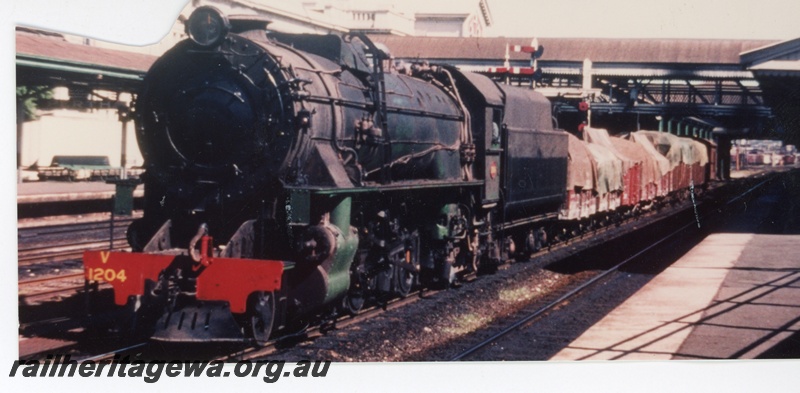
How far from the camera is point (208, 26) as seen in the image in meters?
7.67

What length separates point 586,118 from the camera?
19859mm

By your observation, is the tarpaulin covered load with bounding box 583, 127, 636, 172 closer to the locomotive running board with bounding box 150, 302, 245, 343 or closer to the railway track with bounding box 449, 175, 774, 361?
the railway track with bounding box 449, 175, 774, 361

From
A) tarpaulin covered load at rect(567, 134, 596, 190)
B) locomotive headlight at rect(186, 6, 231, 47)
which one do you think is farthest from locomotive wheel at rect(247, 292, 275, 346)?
tarpaulin covered load at rect(567, 134, 596, 190)

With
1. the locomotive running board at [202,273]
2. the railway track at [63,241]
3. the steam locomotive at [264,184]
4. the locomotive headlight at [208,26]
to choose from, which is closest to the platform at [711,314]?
the steam locomotive at [264,184]

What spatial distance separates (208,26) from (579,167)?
10.7m

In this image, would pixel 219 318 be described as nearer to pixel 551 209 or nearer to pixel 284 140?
pixel 284 140

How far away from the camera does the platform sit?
8.29 meters

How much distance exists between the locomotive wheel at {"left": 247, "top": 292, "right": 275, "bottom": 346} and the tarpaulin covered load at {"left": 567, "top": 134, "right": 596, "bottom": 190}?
966 cm

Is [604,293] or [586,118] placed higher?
[586,118]

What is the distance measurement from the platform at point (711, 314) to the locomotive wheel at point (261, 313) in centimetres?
270

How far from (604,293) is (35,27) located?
7.94 metres

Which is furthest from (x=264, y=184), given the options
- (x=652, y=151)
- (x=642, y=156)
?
(x=652, y=151)

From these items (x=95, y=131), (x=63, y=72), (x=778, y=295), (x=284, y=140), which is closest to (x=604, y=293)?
(x=778, y=295)

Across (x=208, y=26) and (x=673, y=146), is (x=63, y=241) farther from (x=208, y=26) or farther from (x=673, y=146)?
(x=673, y=146)
